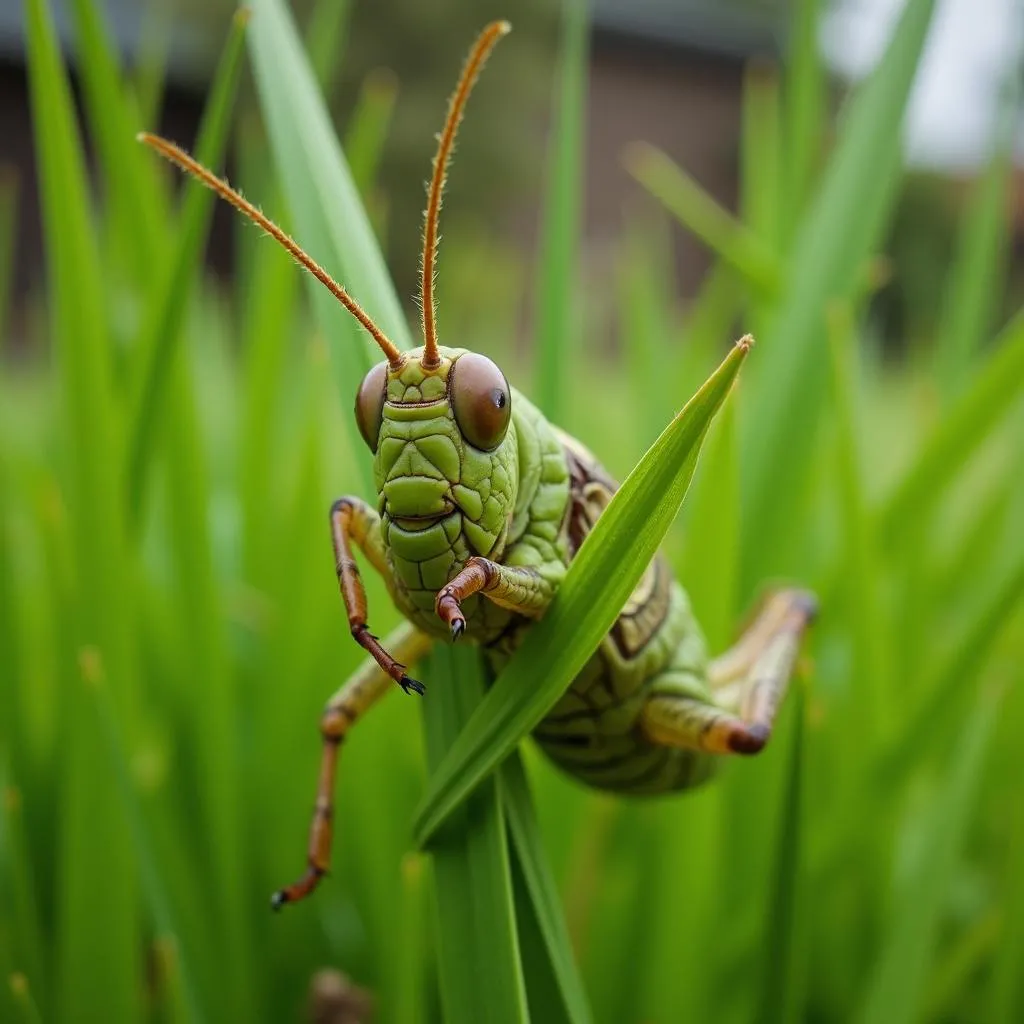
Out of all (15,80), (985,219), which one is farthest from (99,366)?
(15,80)

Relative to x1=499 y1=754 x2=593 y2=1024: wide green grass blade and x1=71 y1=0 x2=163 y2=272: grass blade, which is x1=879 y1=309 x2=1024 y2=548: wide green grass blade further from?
x1=71 y1=0 x2=163 y2=272: grass blade

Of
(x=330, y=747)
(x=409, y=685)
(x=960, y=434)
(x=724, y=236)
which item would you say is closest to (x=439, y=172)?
A: (x=409, y=685)

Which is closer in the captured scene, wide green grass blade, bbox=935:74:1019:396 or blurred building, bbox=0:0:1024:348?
wide green grass blade, bbox=935:74:1019:396

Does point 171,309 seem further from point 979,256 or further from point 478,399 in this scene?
point 979,256

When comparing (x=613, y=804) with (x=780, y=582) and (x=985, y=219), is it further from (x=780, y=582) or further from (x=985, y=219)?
(x=985, y=219)

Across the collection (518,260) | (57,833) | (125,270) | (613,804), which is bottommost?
(57,833)

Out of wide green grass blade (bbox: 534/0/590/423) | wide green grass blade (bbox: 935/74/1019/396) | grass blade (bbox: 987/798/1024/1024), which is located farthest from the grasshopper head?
wide green grass blade (bbox: 935/74/1019/396)

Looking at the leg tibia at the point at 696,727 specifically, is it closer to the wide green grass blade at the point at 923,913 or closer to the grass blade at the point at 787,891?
the grass blade at the point at 787,891

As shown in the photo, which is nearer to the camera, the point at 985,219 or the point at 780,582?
the point at 780,582
